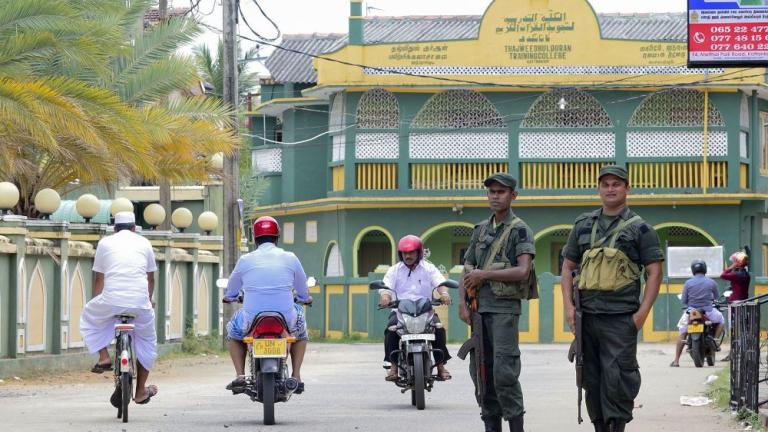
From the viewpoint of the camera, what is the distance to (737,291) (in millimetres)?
25938

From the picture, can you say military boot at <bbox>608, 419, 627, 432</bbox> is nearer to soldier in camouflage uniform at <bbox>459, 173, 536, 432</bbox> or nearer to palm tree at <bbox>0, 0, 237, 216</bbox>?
soldier in camouflage uniform at <bbox>459, 173, 536, 432</bbox>

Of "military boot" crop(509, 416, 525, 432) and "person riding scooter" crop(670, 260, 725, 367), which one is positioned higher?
"person riding scooter" crop(670, 260, 725, 367)

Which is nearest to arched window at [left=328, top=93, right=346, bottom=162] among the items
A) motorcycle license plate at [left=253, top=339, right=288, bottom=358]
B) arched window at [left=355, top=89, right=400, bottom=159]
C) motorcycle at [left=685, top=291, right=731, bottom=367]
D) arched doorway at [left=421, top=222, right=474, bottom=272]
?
arched window at [left=355, top=89, right=400, bottom=159]

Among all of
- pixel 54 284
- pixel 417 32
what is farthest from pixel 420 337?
pixel 417 32

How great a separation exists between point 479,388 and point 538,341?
27905 mm

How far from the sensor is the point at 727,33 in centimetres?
1380

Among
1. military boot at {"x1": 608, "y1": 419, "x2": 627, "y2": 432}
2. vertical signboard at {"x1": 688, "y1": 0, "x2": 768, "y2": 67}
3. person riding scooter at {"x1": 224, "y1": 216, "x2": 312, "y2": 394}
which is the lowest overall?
military boot at {"x1": 608, "y1": 419, "x2": 627, "y2": 432}

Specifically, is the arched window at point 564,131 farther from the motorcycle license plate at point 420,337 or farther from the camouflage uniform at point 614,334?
the camouflage uniform at point 614,334

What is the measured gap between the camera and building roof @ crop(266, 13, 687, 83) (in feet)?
149

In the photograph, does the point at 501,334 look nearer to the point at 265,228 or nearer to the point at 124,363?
the point at 265,228

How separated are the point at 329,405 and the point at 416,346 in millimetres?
1420

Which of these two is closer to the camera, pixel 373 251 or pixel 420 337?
pixel 420 337

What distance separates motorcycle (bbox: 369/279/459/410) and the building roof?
29479mm

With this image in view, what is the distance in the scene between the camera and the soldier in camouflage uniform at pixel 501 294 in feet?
35.9
